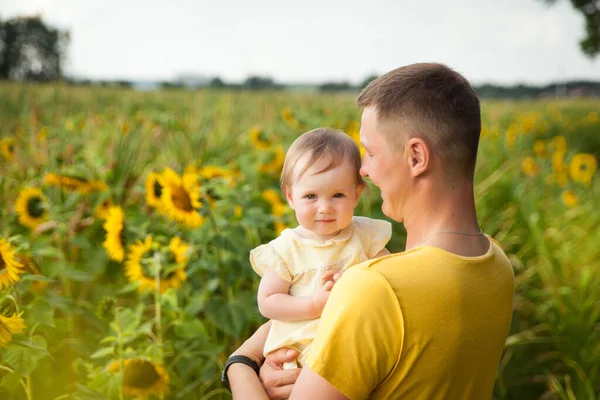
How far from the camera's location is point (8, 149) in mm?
3553

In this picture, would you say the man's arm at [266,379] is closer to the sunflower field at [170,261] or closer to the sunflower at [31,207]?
the sunflower field at [170,261]

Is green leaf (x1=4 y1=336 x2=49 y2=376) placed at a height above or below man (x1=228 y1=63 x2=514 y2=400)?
below

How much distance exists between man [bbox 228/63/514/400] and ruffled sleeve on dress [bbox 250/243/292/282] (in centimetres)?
29

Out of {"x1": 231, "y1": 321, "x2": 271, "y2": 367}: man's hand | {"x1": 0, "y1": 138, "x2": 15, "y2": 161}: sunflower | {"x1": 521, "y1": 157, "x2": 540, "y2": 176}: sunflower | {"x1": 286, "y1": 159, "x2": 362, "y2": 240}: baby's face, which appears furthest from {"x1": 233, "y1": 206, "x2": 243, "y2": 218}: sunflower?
{"x1": 521, "y1": 157, "x2": 540, "y2": 176}: sunflower

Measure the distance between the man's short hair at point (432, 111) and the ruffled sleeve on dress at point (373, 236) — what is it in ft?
1.10

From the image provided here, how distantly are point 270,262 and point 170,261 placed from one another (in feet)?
2.70

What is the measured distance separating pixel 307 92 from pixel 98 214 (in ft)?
30.4

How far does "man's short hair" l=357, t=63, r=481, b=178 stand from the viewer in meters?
1.30

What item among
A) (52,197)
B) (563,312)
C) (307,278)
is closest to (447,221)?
(307,278)

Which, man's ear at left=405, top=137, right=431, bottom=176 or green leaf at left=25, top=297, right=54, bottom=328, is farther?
green leaf at left=25, top=297, right=54, bottom=328

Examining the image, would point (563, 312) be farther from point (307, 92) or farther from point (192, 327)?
point (307, 92)

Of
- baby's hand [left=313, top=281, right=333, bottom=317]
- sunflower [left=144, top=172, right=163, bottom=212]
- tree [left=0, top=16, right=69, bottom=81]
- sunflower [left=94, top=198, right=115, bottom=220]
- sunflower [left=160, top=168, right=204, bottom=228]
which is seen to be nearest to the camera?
baby's hand [left=313, top=281, right=333, bottom=317]

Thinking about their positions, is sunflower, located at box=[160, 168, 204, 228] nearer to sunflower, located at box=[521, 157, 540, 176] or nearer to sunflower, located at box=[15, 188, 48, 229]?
sunflower, located at box=[15, 188, 48, 229]

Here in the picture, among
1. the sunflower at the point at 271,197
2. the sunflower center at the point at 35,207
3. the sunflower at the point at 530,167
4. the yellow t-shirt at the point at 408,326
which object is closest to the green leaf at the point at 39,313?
the yellow t-shirt at the point at 408,326
